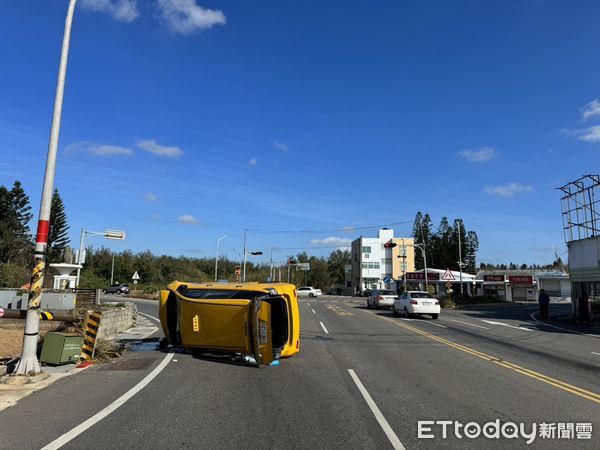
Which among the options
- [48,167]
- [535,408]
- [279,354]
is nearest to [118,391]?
[279,354]

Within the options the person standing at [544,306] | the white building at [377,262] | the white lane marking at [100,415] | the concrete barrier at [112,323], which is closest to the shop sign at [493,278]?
the white building at [377,262]

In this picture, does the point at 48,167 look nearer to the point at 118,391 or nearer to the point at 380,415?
the point at 118,391

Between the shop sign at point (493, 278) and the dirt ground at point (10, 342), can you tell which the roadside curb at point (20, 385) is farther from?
the shop sign at point (493, 278)

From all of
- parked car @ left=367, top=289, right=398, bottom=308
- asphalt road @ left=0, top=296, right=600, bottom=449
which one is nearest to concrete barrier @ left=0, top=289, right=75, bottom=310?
asphalt road @ left=0, top=296, right=600, bottom=449

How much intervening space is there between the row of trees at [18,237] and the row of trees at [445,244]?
7795 centimetres

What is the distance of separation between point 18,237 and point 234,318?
167 ft

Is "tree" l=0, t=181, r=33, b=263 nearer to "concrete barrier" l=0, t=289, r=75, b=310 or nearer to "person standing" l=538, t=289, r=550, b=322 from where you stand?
"concrete barrier" l=0, t=289, r=75, b=310

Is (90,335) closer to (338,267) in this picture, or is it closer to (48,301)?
(48,301)

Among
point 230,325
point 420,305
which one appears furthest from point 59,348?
point 420,305

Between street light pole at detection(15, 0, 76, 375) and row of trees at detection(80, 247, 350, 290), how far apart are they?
66.7 meters

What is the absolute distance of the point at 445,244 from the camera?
117312 millimetres

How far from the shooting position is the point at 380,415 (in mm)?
6422

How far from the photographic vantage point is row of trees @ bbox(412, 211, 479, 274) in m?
116

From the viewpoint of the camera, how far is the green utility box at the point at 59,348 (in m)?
10.3
